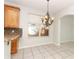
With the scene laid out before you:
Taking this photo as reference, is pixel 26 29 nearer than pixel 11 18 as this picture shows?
No

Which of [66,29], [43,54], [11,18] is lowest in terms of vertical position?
[43,54]

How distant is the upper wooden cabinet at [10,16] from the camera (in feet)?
14.8

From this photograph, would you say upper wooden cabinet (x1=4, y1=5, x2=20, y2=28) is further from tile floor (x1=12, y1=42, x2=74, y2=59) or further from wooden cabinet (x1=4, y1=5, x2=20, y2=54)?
tile floor (x1=12, y1=42, x2=74, y2=59)

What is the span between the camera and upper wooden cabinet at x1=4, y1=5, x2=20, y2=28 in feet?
14.8

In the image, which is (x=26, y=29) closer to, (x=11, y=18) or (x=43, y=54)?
(x=11, y=18)

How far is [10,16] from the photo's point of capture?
185 inches

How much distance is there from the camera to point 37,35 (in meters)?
7.16

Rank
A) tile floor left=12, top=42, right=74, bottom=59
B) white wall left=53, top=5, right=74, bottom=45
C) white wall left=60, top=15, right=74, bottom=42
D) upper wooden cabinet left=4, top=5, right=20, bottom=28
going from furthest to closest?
white wall left=60, top=15, right=74, bottom=42, white wall left=53, top=5, right=74, bottom=45, upper wooden cabinet left=4, top=5, right=20, bottom=28, tile floor left=12, top=42, right=74, bottom=59

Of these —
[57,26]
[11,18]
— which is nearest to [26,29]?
[11,18]

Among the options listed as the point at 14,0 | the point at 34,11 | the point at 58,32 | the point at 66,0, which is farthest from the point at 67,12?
the point at 14,0

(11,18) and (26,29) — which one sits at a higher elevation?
(11,18)

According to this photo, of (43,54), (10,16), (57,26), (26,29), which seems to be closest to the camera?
(10,16)

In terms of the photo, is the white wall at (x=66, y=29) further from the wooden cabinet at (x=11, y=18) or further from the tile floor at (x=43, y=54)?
the wooden cabinet at (x=11, y=18)

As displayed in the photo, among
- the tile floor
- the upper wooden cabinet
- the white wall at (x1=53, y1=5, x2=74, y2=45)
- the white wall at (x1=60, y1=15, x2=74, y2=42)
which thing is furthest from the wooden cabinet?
the white wall at (x1=60, y1=15, x2=74, y2=42)
